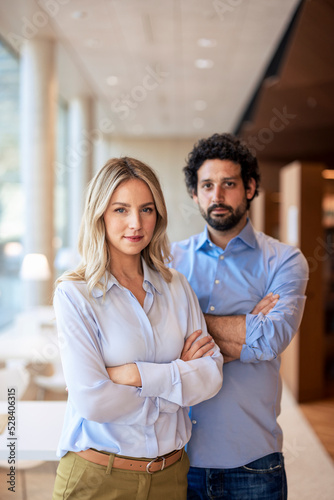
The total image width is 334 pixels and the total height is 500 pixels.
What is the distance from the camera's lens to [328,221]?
21.8 ft

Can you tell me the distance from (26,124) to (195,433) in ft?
19.8

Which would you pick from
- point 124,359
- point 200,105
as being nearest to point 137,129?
point 200,105

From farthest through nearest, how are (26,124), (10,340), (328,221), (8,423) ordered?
(26,124), (328,221), (10,340), (8,423)

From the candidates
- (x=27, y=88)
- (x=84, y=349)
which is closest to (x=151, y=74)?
(x=27, y=88)

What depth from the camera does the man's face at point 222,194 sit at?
2074 millimetres

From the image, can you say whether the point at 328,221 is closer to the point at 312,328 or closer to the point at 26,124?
the point at 312,328

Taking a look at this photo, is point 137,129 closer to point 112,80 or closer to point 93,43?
point 112,80

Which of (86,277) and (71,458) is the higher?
(86,277)
